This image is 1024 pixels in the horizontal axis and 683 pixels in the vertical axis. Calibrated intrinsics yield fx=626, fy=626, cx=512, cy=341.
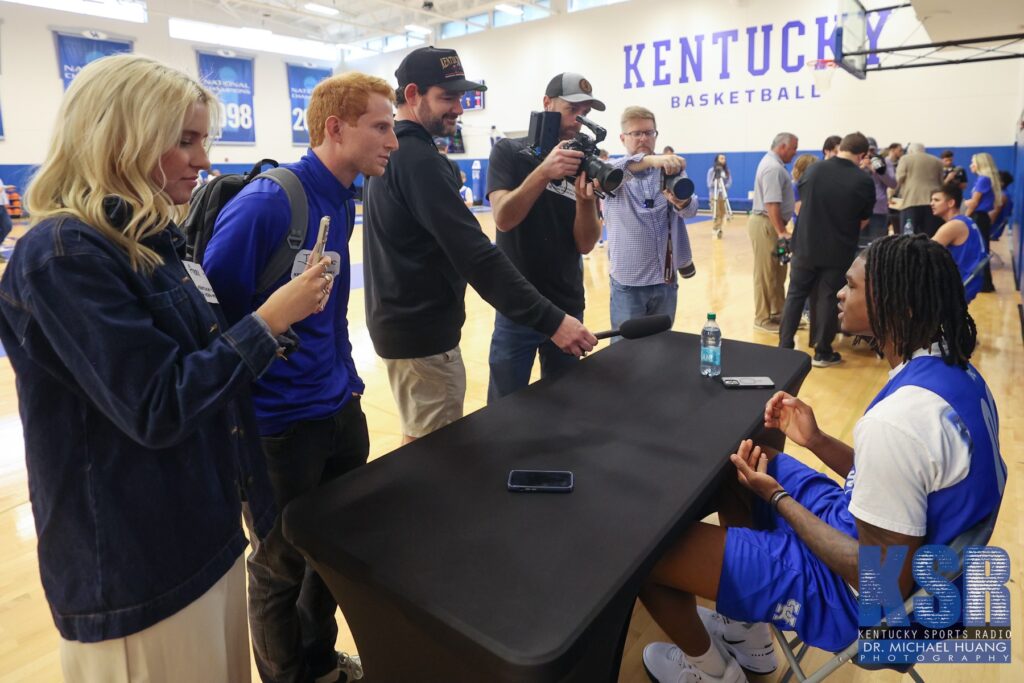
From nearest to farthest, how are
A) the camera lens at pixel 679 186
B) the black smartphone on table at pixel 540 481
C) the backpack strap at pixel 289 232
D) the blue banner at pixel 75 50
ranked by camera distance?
the black smartphone on table at pixel 540 481 → the backpack strap at pixel 289 232 → the camera lens at pixel 679 186 → the blue banner at pixel 75 50

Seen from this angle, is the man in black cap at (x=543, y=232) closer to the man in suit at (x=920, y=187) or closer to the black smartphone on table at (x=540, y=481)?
the black smartphone on table at (x=540, y=481)

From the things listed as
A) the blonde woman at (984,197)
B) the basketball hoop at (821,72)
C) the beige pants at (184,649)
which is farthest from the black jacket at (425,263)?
the basketball hoop at (821,72)

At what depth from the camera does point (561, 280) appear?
240cm

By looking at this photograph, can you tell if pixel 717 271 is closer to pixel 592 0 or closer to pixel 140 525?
pixel 140 525

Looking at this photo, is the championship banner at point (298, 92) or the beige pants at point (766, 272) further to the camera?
the championship banner at point (298, 92)

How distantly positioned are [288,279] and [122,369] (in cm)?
55

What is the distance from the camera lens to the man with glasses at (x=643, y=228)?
9.73ft

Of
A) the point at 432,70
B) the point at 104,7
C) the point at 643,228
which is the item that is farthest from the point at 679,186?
the point at 104,7

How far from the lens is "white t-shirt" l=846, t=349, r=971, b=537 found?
43.1 inches

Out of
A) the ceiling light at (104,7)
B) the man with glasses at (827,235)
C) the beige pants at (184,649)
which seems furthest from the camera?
the ceiling light at (104,7)

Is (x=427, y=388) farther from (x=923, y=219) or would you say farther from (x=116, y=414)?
(x=923, y=219)

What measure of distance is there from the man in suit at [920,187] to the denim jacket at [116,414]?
→ 7.25 metres

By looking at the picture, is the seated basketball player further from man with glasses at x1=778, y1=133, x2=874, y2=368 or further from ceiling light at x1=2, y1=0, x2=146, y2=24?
ceiling light at x1=2, y1=0, x2=146, y2=24

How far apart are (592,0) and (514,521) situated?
57.4 ft
